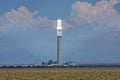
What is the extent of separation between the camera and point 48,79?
7156cm

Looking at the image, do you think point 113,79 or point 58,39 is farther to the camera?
point 58,39

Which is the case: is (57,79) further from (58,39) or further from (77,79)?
(58,39)

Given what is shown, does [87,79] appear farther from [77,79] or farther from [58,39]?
[58,39]

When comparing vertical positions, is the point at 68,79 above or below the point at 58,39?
below

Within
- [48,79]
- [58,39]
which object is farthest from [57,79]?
[58,39]

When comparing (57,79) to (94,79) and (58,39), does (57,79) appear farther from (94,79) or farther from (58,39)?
(58,39)

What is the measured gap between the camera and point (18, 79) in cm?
7175

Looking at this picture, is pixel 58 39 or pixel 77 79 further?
pixel 58 39

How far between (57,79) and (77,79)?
4.08 m

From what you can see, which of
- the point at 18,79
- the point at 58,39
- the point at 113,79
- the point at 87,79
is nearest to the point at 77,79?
the point at 87,79

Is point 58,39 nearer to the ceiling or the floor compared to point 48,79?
nearer to the ceiling

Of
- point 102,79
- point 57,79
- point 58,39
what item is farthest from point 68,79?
point 58,39

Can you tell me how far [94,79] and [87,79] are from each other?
146 cm

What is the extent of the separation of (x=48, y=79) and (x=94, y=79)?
8552 mm
